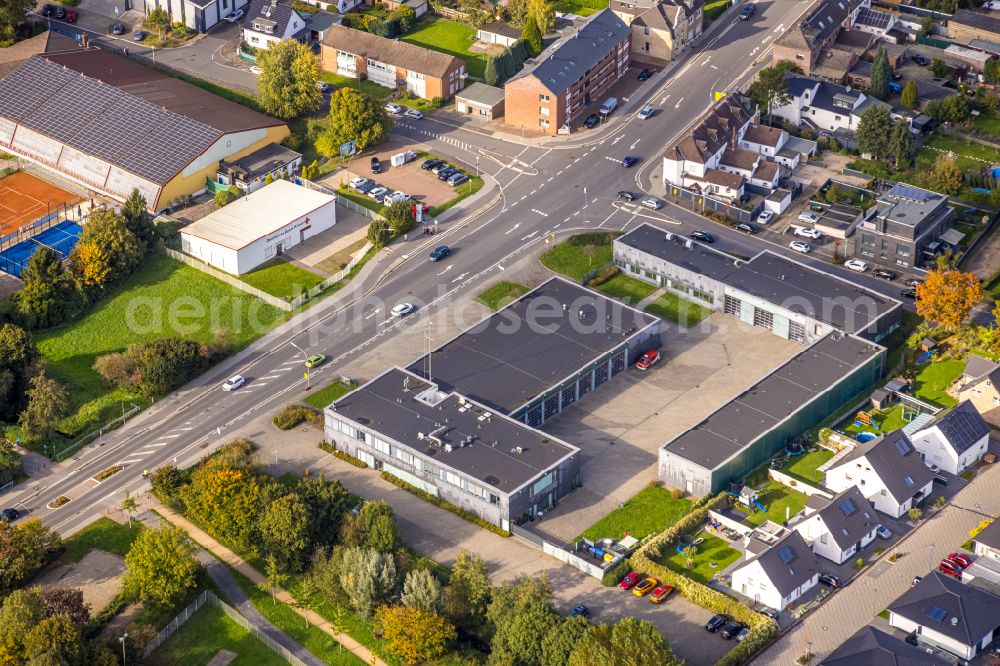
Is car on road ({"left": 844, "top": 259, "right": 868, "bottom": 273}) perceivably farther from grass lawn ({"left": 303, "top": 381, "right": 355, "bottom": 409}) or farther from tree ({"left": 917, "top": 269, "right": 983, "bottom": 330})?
grass lawn ({"left": 303, "top": 381, "right": 355, "bottom": 409})

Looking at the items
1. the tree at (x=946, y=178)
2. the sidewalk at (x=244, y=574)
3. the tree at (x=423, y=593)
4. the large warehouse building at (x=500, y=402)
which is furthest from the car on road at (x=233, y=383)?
the tree at (x=946, y=178)

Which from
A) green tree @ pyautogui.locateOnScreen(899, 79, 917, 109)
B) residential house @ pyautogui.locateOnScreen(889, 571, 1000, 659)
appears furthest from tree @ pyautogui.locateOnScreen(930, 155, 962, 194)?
residential house @ pyautogui.locateOnScreen(889, 571, 1000, 659)

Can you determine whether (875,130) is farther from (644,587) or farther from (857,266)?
(644,587)

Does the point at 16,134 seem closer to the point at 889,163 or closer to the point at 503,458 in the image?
the point at 503,458

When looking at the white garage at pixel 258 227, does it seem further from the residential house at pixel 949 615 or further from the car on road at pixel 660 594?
the residential house at pixel 949 615

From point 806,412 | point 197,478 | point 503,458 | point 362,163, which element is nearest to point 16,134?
point 362,163

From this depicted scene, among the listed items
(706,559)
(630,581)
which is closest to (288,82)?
(630,581)
